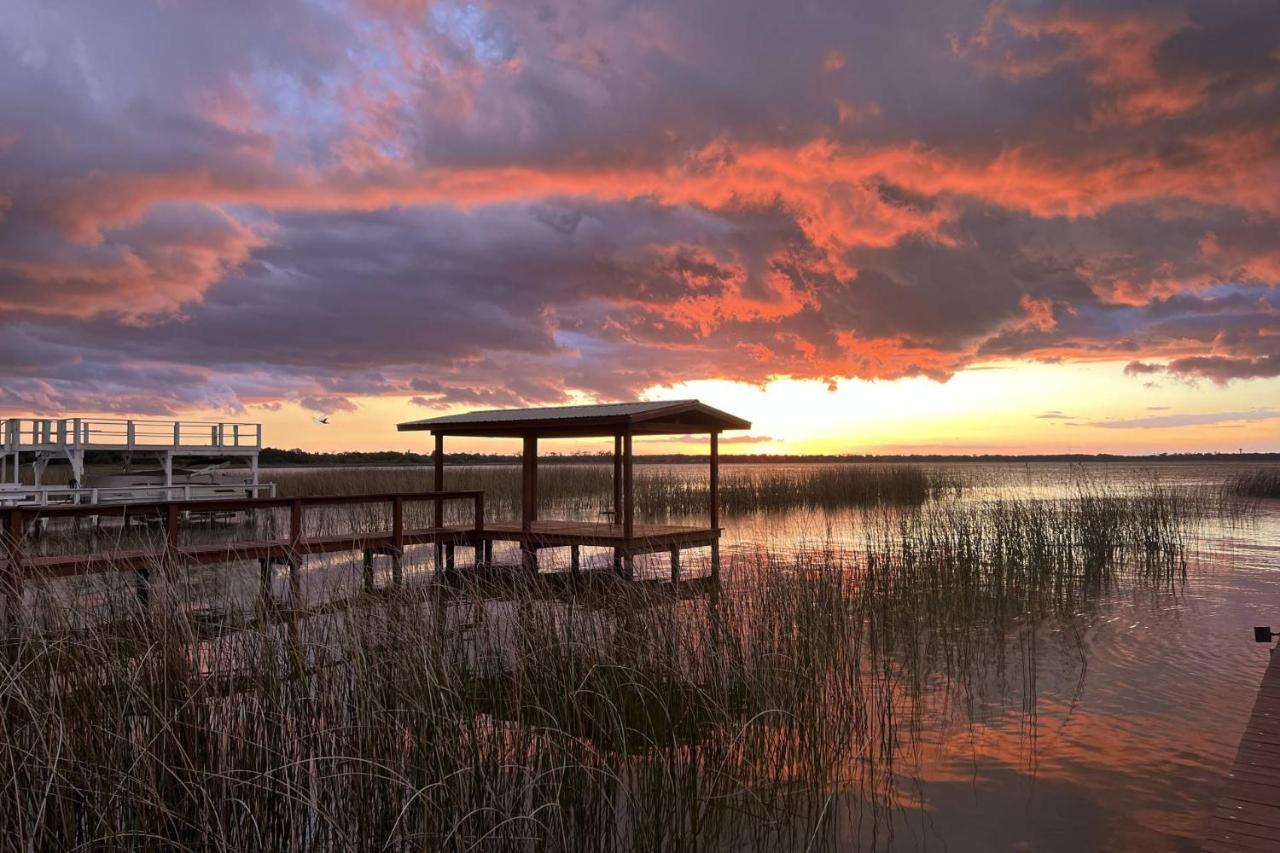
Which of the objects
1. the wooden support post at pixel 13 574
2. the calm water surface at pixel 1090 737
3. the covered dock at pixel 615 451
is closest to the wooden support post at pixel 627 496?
the covered dock at pixel 615 451

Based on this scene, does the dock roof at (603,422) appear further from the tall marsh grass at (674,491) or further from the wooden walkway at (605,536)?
the tall marsh grass at (674,491)

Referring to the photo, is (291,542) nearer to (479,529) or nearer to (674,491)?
(479,529)

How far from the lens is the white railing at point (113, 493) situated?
19.8m

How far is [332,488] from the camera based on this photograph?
33656 millimetres

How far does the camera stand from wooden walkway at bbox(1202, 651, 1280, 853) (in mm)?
4363

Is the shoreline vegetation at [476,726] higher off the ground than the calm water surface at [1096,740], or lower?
higher

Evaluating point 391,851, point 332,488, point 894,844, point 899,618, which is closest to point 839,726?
point 894,844

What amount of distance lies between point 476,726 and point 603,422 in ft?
35.0

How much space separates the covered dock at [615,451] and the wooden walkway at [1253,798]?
363 inches

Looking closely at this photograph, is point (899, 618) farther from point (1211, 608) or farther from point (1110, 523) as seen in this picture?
point (1110, 523)

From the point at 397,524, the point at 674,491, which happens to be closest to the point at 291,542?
the point at 397,524

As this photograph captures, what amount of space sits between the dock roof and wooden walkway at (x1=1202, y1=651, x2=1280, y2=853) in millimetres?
10337

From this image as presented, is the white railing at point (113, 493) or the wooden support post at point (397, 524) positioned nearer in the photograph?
the wooden support post at point (397, 524)

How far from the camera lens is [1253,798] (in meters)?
4.88
